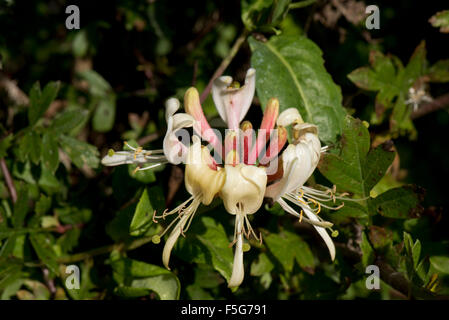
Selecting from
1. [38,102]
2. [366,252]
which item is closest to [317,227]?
[366,252]

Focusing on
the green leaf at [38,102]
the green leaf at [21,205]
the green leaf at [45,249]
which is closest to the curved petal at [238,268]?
the green leaf at [45,249]

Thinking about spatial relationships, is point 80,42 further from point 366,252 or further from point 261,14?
point 366,252

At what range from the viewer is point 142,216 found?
108 cm

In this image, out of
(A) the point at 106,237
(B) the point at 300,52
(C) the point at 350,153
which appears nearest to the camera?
(C) the point at 350,153

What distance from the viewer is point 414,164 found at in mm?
1910

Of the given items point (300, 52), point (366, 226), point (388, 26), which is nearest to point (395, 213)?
point (366, 226)

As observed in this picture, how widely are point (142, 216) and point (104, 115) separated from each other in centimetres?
87

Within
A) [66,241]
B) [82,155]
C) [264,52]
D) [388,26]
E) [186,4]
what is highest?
[186,4]

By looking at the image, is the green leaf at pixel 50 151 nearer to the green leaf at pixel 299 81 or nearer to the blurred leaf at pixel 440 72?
the green leaf at pixel 299 81

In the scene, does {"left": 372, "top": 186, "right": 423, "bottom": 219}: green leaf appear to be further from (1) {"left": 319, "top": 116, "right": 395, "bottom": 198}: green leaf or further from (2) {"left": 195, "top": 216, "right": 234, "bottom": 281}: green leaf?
(2) {"left": 195, "top": 216, "right": 234, "bottom": 281}: green leaf

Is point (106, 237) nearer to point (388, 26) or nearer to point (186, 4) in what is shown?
point (186, 4)

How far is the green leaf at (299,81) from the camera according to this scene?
123 centimetres

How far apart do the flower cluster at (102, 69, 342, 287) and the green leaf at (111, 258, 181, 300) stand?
130 millimetres
